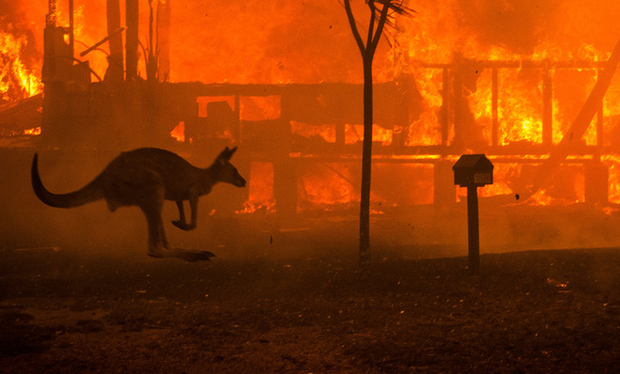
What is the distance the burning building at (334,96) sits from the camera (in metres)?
19.7

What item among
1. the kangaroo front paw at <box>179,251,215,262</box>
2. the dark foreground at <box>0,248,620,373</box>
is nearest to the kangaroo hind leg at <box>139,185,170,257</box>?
the kangaroo front paw at <box>179,251,215,262</box>

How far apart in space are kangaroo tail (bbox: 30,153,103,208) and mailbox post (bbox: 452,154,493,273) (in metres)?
4.48

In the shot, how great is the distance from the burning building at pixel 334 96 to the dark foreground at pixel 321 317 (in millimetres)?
7540

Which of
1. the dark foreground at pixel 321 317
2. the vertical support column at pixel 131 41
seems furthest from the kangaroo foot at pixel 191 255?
the vertical support column at pixel 131 41

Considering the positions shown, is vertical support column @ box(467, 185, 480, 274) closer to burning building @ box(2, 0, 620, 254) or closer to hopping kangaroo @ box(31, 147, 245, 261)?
hopping kangaroo @ box(31, 147, 245, 261)

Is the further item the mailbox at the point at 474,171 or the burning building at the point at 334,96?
the burning building at the point at 334,96

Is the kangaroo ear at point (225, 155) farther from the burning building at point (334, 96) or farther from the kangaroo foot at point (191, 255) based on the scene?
the burning building at point (334, 96)

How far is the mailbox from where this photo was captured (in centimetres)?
831

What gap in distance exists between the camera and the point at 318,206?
24766mm

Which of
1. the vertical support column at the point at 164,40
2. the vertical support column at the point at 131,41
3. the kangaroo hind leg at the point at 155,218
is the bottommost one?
the kangaroo hind leg at the point at 155,218

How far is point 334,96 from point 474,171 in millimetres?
14302

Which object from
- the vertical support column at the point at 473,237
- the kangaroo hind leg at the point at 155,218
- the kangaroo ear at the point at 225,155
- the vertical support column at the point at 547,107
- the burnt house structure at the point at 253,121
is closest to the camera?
the kangaroo hind leg at the point at 155,218

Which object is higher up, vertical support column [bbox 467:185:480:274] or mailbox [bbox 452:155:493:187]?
mailbox [bbox 452:155:493:187]

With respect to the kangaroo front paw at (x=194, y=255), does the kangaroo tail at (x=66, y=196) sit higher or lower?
higher
